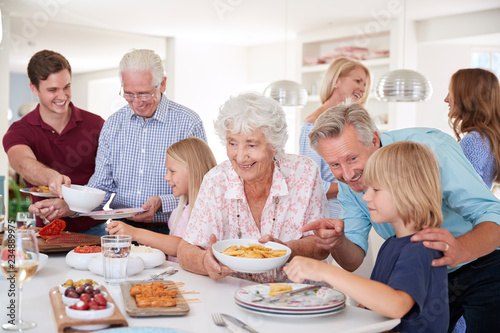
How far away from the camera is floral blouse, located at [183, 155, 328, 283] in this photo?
203 centimetres

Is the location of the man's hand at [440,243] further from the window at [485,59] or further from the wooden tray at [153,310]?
the window at [485,59]

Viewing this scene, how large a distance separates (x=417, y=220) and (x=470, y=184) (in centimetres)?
28

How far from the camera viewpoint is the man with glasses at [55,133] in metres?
2.96

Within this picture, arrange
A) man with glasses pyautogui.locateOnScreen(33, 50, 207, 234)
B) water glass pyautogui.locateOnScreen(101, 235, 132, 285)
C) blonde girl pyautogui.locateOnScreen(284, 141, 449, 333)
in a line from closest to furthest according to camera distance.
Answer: blonde girl pyautogui.locateOnScreen(284, 141, 449, 333), water glass pyautogui.locateOnScreen(101, 235, 132, 285), man with glasses pyautogui.locateOnScreen(33, 50, 207, 234)

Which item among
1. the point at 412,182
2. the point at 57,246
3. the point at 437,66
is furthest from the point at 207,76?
the point at 412,182

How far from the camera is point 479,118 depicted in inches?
119

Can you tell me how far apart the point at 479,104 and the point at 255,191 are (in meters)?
1.55

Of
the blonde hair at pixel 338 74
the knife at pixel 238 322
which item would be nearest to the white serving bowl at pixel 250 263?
the knife at pixel 238 322

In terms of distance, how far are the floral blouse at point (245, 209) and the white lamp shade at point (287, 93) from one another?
10.4 ft

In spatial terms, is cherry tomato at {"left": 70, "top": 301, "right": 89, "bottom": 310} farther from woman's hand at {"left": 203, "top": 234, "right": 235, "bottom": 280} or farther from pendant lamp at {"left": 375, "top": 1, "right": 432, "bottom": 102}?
pendant lamp at {"left": 375, "top": 1, "right": 432, "bottom": 102}

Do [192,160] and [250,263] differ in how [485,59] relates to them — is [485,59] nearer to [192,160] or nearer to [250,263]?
[192,160]

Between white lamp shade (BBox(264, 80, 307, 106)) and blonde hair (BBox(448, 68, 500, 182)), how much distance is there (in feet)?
7.53

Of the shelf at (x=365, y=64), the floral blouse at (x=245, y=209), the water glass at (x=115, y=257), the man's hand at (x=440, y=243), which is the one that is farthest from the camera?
the shelf at (x=365, y=64)

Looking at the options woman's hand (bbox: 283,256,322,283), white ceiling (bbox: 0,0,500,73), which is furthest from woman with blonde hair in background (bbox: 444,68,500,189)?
white ceiling (bbox: 0,0,500,73)
